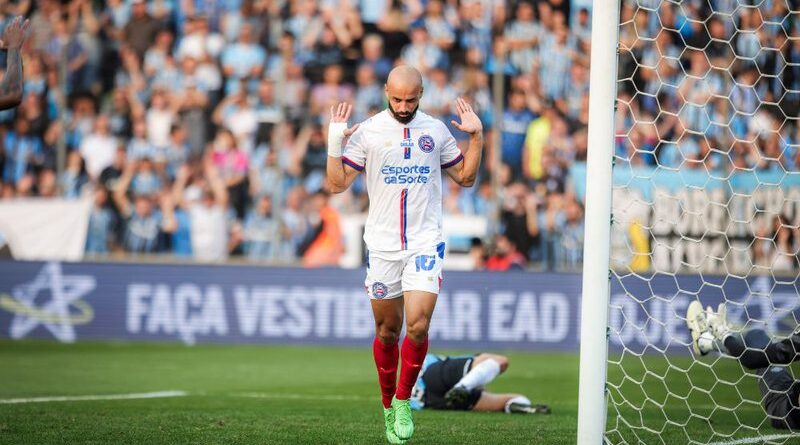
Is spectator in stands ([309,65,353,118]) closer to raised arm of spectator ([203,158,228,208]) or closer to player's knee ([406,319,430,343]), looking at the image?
raised arm of spectator ([203,158,228,208])

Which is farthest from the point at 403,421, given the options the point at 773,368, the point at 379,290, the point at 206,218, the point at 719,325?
the point at 206,218

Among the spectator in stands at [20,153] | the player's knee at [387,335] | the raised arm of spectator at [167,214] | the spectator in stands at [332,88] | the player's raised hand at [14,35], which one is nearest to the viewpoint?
the player's raised hand at [14,35]

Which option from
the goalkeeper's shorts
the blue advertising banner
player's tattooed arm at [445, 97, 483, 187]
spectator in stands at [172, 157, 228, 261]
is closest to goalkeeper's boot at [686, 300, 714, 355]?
the goalkeeper's shorts

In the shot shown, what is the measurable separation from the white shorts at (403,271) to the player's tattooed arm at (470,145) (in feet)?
1.61

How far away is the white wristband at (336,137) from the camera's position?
24.1ft

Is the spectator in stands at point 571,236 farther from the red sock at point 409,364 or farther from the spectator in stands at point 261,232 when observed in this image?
the red sock at point 409,364

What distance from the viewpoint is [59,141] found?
58.3ft

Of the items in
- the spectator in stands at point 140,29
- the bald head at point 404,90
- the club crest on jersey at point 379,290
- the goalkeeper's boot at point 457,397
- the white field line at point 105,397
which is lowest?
the white field line at point 105,397

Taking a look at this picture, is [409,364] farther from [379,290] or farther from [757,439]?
[757,439]

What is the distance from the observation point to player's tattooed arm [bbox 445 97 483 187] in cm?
750

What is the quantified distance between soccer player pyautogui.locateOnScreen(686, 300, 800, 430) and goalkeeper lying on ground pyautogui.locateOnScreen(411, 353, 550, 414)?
185 cm

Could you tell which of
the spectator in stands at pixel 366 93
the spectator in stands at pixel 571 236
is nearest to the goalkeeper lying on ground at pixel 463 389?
the spectator in stands at pixel 571 236

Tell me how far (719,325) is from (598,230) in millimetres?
2467

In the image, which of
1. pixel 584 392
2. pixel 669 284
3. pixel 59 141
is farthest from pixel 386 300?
pixel 59 141
